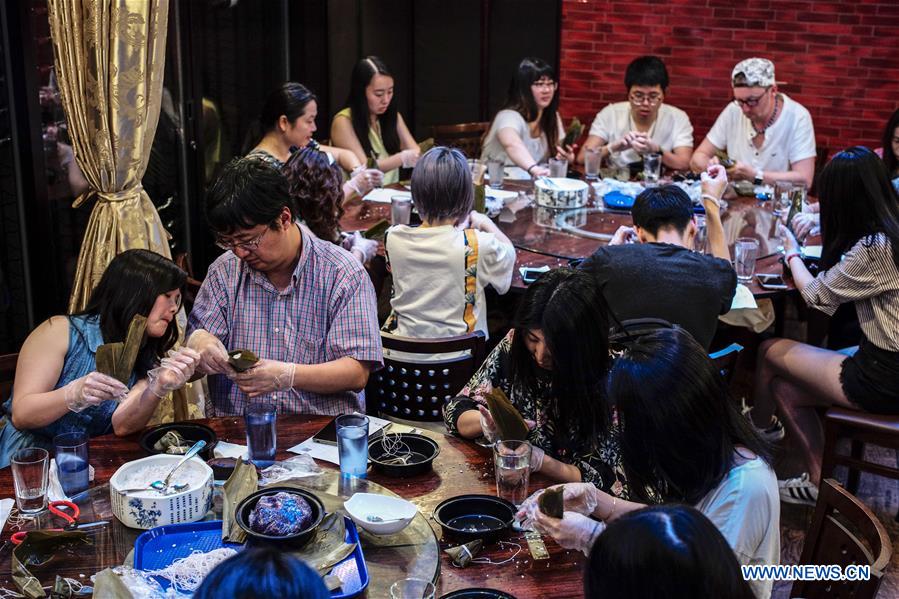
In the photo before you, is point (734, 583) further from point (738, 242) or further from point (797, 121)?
point (797, 121)

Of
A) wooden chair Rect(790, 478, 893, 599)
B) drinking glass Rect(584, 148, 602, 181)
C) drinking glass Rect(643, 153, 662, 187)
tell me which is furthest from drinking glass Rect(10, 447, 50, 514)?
drinking glass Rect(584, 148, 602, 181)

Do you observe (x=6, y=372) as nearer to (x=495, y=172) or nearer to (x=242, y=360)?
(x=242, y=360)

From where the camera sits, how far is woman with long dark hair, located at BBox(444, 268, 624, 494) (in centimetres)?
238

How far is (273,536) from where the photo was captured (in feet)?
6.15

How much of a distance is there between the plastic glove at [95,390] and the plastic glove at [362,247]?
63.0 inches

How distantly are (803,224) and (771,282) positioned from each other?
1.70 ft

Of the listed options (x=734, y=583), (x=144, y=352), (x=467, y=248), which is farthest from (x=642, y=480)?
(x=467, y=248)

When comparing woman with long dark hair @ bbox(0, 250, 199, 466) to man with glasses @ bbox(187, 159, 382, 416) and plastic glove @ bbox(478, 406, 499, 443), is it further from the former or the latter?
plastic glove @ bbox(478, 406, 499, 443)

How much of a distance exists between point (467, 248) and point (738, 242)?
1163mm

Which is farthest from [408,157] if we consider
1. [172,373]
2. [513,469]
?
[513,469]

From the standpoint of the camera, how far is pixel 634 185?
5.28 m

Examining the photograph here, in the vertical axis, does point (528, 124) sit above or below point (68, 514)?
above

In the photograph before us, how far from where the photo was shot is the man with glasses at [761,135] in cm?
552

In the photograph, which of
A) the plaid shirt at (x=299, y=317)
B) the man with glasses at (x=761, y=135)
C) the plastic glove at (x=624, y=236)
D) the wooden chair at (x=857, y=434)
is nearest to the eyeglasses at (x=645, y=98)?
the man with glasses at (x=761, y=135)
